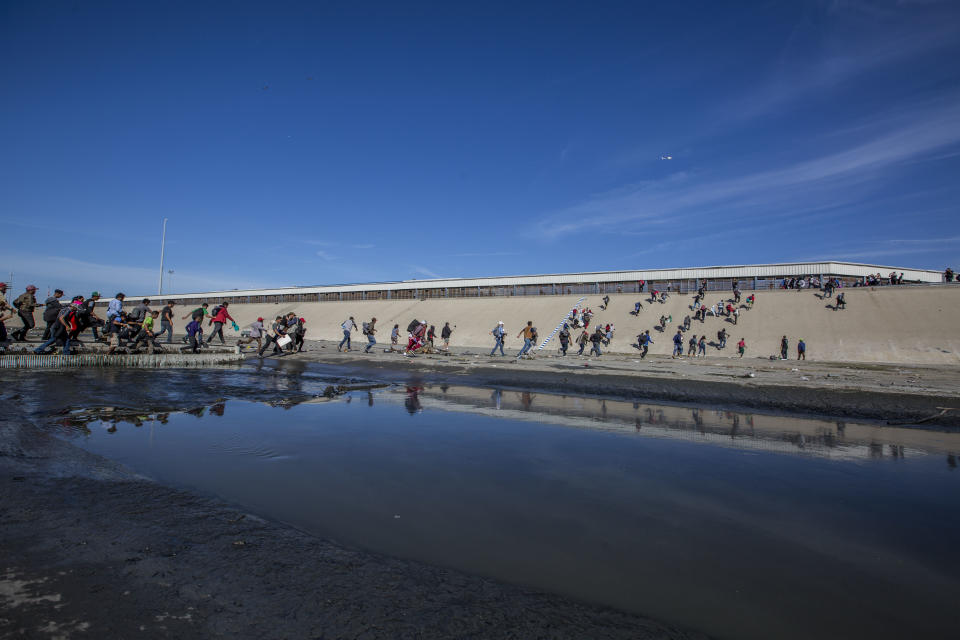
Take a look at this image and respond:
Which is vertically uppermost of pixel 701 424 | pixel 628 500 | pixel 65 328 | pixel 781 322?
pixel 781 322

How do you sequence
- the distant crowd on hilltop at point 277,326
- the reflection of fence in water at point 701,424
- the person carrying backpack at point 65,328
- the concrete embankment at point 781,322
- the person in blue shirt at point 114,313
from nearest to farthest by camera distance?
the reflection of fence in water at point 701,424, the person carrying backpack at point 65,328, the distant crowd on hilltop at point 277,326, the person in blue shirt at point 114,313, the concrete embankment at point 781,322

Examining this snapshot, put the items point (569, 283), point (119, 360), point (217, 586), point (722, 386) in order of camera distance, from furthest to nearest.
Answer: point (569, 283), point (119, 360), point (722, 386), point (217, 586)

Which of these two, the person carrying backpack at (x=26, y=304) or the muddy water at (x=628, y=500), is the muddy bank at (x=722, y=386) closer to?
the muddy water at (x=628, y=500)

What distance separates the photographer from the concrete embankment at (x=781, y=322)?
27578 millimetres

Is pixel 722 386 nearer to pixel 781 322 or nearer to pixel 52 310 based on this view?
pixel 52 310

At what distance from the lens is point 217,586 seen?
2701mm

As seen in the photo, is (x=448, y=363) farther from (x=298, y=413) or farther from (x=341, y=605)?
(x=341, y=605)

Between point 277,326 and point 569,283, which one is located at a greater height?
point 569,283

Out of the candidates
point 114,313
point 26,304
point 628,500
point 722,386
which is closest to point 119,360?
point 114,313

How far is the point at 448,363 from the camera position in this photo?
1873cm

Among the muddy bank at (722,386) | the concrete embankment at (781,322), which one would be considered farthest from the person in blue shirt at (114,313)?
the concrete embankment at (781,322)

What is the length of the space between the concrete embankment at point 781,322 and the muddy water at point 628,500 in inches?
930

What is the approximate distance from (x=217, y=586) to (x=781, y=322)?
122 ft

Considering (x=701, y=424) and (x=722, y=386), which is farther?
(x=722, y=386)
